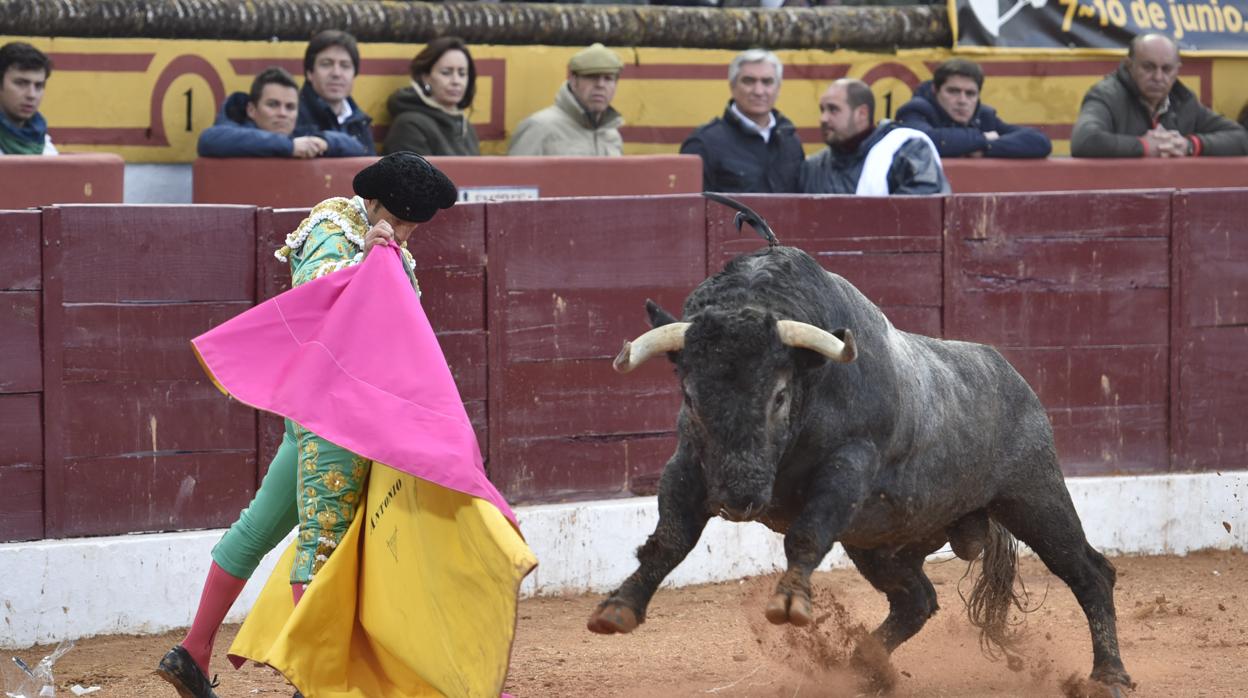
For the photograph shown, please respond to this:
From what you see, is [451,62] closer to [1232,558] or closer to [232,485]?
[232,485]

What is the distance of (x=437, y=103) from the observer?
7637 mm

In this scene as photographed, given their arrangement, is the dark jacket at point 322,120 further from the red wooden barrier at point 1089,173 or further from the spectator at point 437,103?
the red wooden barrier at point 1089,173

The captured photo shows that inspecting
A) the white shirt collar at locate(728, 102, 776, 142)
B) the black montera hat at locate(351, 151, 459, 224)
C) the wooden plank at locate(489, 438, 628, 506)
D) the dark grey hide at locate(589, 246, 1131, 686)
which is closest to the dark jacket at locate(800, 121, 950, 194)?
the white shirt collar at locate(728, 102, 776, 142)

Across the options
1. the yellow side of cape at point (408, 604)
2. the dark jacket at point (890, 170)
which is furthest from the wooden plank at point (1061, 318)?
the yellow side of cape at point (408, 604)

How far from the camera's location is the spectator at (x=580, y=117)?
7.77 m

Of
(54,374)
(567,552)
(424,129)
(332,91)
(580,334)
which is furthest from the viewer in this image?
(424,129)

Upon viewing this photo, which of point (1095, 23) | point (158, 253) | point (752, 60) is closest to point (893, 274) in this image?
point (752, 60)

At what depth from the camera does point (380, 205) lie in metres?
4.45

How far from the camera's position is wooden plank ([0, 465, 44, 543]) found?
18.9 feet

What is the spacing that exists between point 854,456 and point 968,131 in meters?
4.28

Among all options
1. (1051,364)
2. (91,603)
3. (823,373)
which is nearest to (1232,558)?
(1051,364)

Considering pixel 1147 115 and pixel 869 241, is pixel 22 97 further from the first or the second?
pixel 1147 115

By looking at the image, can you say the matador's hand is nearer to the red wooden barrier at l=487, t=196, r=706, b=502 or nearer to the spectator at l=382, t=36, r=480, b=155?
the red wooden barrier at l=487, t=196, r=706, b=502

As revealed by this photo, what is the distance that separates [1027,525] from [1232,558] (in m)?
2.57
